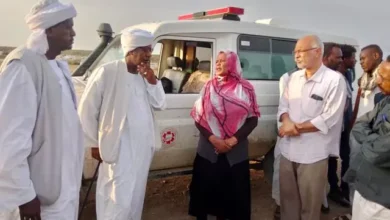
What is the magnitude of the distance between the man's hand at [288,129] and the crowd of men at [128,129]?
13mm

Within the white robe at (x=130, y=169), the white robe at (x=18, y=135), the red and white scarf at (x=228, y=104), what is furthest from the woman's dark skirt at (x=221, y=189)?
the white robe at (x=18, y=135)

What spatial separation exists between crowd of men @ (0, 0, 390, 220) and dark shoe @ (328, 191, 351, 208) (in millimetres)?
12

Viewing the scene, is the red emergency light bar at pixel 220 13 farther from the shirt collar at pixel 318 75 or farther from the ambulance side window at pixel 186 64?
the shirt collar at pixel 318 75

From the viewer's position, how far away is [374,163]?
8.29ft

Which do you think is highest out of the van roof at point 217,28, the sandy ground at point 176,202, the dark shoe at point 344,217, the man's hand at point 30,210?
the van roof at point 217,28

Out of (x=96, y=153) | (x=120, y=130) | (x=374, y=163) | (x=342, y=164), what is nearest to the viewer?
(x=374, y=163)

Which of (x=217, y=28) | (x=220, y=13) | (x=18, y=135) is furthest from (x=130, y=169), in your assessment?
(x=220, y=13)

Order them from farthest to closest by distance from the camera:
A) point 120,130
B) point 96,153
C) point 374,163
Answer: point 96,153
point 120,130
point 374,163

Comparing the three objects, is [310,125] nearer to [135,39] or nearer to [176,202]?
[135,39]

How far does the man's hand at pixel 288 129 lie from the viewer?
3866mm

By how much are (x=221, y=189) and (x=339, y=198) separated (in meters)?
2.10

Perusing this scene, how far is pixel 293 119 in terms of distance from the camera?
3.94 m

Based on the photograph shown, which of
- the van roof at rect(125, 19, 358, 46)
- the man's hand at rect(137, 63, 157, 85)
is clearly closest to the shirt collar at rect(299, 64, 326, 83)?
the van roof at rect(125, 19, 358, 46)

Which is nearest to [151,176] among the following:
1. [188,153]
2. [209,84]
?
[188,153]
